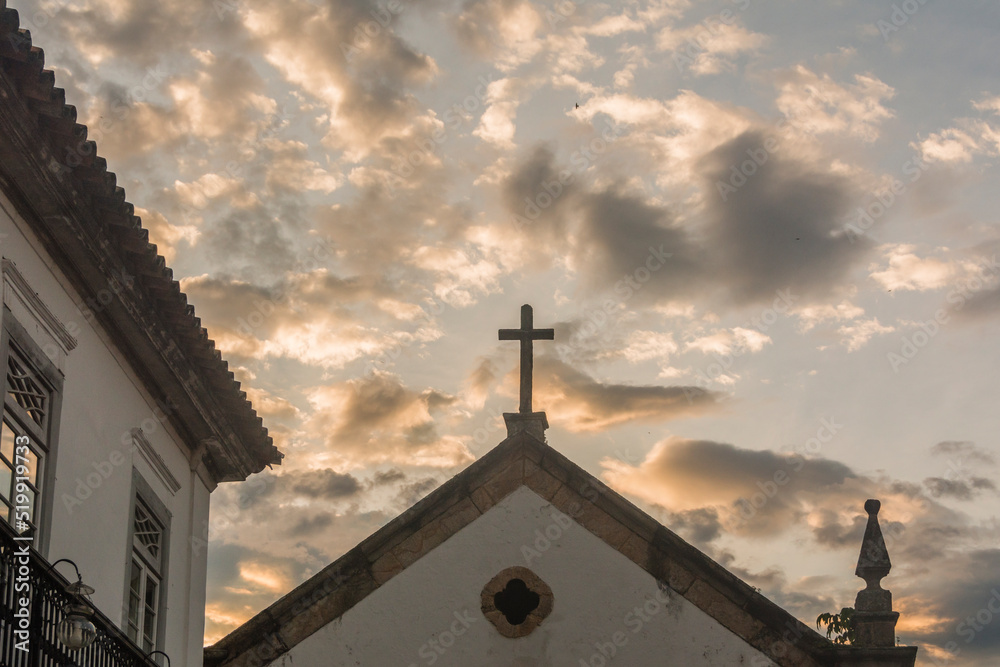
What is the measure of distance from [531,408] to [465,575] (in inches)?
83.9

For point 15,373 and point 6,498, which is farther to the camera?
point 15,373

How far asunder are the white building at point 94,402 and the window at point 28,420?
0.05 ft

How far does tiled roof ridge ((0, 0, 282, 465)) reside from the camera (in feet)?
22.2

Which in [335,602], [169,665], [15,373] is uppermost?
[15,373]

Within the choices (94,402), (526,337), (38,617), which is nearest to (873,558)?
(526,337)

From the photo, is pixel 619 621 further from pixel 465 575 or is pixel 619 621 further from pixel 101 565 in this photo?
pixel 101 565

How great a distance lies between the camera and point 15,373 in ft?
26.0

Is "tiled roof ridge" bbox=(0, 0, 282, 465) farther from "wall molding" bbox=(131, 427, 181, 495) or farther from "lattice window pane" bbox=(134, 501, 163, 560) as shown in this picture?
"lattice window pane" bbox=(134, 501, 163, 560)

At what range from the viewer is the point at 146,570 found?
10469 mm

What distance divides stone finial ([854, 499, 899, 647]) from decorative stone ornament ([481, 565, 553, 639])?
314 cm

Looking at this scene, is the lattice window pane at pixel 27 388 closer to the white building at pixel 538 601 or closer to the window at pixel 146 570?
the window at pixel 146 570

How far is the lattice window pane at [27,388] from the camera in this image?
785cm

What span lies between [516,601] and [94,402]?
4.68 m

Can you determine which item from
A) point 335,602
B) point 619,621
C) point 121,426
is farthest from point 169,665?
point 619,621
